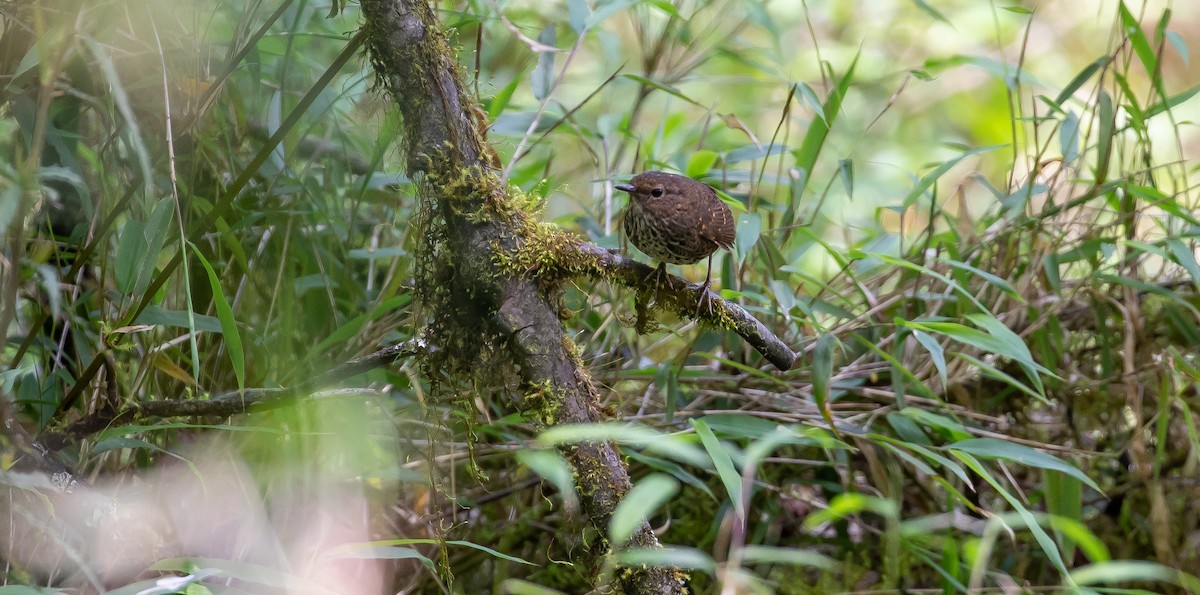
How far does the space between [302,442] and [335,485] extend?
0.24m

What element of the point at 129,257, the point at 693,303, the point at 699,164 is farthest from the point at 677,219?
the point at 129,257

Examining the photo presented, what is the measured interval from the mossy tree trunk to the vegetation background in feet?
0.24

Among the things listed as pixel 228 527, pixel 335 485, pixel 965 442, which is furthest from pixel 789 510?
pixel 228 527

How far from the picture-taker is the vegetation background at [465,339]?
1649 mm

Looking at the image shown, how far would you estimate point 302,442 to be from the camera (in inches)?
64.0

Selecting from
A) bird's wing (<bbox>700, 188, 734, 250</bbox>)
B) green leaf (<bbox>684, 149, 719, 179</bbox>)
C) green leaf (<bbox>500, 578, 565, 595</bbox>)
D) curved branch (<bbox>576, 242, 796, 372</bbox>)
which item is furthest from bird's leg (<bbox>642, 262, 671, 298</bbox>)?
green leaf (<bbox>500, 578, 565, 595</bbox>)

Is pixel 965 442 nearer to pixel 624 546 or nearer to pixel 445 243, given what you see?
pixel 624 546

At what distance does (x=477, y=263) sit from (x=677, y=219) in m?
0.52

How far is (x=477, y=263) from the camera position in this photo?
1.71 meters

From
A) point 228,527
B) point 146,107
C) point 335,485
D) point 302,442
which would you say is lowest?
point 228,527

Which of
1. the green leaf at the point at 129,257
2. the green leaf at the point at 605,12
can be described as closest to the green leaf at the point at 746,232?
the green leaf at the point at 605,12

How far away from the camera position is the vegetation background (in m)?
1.65

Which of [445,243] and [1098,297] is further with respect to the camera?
[1098,297]

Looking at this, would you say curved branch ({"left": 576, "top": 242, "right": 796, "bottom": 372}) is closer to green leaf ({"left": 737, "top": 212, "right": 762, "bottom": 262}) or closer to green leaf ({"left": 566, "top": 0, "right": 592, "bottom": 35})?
green leaf ({"left": 737, "top": 212, "right": 762, "bottom": 262})
